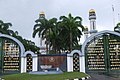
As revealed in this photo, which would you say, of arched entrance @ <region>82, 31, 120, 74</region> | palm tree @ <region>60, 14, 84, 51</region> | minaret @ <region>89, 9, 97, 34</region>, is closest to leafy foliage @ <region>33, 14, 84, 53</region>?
palm tree @ <region>60, 14, 84, 51</region>

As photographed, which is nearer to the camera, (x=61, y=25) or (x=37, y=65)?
(x=37, y=65)

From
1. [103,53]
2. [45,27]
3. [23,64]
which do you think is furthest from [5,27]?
[103,53]

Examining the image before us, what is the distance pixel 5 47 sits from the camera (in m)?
27.2

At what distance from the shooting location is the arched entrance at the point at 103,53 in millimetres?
25609

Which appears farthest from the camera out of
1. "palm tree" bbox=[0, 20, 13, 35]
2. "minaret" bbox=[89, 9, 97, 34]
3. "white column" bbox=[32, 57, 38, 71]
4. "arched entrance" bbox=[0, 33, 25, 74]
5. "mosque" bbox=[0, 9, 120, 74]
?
"minaret" bbox=[89, 9, 97, 34]

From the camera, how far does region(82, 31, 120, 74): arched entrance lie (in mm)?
25609

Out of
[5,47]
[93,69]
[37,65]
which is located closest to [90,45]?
[93,69]

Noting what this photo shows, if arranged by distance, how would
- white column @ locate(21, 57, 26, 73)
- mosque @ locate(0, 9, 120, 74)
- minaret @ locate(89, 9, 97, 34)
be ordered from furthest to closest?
1. minaret @ locate(89, 9, 97, 34)
2. white column @ locate(21, 57, 26, 73)
3. mosque @ locate(0, 9, 120, 74)

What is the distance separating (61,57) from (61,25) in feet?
31.4

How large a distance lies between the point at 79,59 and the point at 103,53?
9.95 ft

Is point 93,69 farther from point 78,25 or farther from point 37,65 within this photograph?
point 78,25

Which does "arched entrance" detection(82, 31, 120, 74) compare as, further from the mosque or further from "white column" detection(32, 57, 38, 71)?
"white column" detection(32, 57, 38, 71)

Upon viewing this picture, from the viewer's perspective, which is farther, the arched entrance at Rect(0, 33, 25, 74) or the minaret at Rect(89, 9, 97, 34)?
the minaret at Rect(89, 9, 97, 34)

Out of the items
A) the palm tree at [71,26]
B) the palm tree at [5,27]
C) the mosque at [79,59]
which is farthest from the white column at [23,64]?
the palm tree at [5,27]
